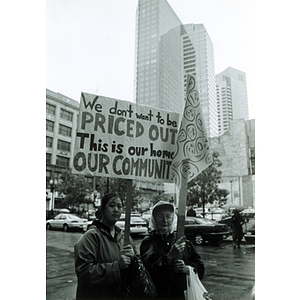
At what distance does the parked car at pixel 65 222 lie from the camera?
9.86ft

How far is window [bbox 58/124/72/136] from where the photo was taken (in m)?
3.03

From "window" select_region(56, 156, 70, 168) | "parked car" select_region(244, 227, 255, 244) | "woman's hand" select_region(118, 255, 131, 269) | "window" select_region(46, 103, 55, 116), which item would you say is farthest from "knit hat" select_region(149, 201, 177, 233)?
"window" select_region(46, 103, 55, 116)

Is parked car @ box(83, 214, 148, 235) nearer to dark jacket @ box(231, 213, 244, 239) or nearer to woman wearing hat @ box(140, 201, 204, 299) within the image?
woman wearing hat @ box(140, 201, 204, 299)

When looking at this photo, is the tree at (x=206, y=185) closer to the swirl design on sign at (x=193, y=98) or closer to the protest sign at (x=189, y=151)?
the protest sign at (x=189, y=151)

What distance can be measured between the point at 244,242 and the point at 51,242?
6.56 ft

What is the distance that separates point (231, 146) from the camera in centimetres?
319

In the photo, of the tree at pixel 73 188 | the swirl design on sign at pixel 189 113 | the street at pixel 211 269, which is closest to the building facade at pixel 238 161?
the swirl design on sign at pixel 189 113

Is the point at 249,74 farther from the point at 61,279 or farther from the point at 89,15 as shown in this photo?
the point at 61,279

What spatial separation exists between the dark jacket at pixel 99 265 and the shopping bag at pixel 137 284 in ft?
0.27

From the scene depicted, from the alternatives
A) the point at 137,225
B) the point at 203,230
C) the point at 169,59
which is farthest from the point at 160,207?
the point at 169,59

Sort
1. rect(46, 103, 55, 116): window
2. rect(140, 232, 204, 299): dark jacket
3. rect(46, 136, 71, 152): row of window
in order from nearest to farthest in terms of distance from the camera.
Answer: rect(140, 232, 204, 299): dark jacket, rect(46, 136, 71, 152): row of window, rect(46, 103, 55, 116): window

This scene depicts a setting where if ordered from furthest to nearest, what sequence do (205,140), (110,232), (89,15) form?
(89,15) → (205,140) → (110,232)

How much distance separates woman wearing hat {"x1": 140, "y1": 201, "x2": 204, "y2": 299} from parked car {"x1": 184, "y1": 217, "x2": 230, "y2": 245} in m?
0.10

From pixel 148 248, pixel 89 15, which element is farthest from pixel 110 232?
pixel 89 15
